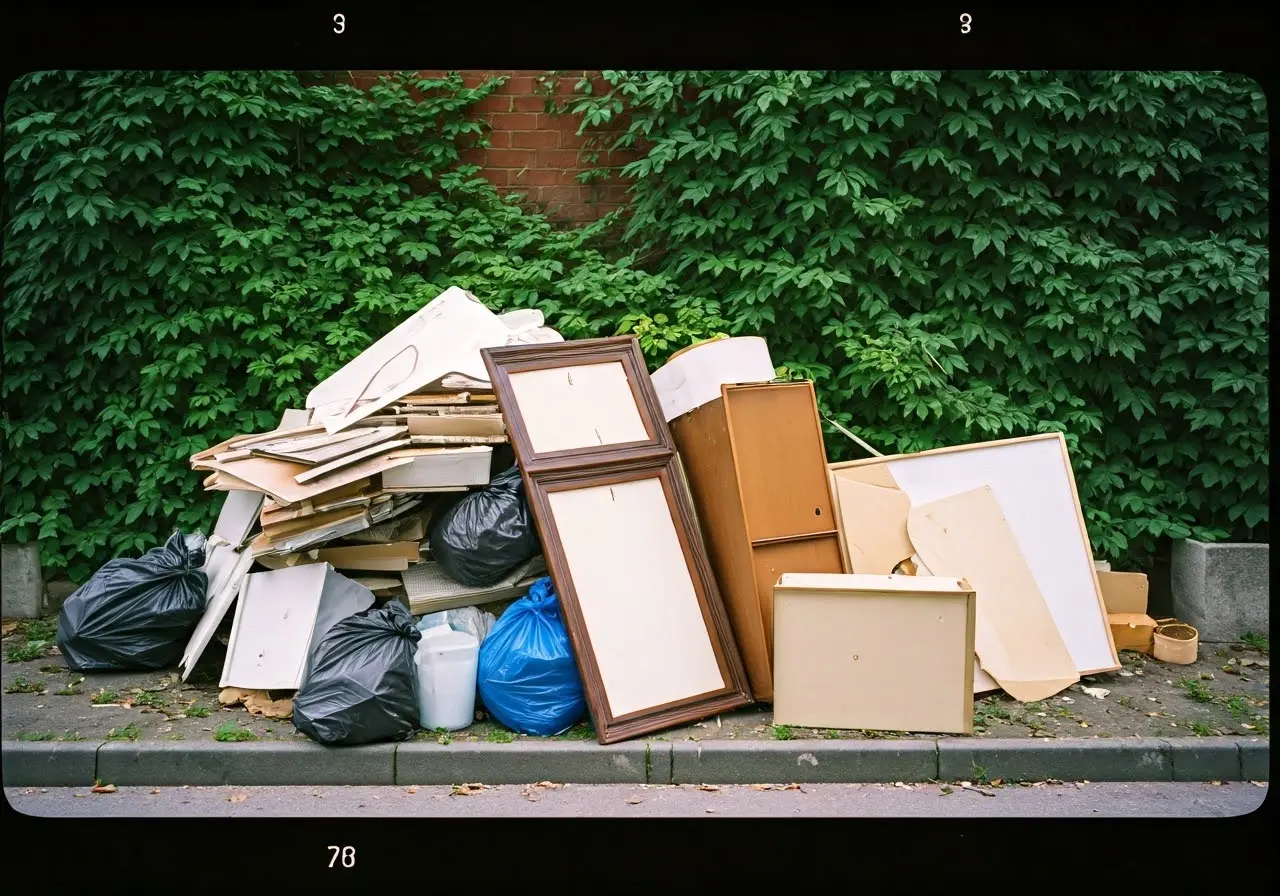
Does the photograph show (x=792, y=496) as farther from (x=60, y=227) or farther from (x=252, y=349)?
(x=60, y=227)

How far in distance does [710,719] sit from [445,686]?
49.1 inches

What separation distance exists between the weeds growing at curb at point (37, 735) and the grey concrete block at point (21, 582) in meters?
2.12

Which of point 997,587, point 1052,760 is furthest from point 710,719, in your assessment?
point 997,587

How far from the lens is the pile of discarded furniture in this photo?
4484mm

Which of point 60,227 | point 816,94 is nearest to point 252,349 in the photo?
point 60,227

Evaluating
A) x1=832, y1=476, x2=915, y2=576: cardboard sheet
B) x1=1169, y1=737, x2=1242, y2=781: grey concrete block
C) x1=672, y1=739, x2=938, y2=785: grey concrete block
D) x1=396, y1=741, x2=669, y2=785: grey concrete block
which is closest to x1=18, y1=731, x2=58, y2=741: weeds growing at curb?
x1=396, y1=741, x2=669, y2=785: grey concrete block

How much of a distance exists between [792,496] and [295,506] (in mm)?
2478

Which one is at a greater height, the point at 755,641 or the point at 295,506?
the point at 295,506

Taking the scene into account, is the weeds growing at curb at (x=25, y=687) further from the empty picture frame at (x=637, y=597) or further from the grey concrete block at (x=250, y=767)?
the empty picture frame at (x=637, y=597)

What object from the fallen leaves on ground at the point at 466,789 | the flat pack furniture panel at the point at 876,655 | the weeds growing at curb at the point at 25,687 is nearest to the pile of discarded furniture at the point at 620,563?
the flat pack furniture panel at the point at 876,655

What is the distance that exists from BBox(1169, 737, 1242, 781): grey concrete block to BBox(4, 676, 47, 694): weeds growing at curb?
544 centimetres

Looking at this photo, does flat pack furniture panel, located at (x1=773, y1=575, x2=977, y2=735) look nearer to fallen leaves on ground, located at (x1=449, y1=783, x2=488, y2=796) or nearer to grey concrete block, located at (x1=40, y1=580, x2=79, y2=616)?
fallen leaves on ground, located at (x1=449, y1=783, x2=488, y2=796)

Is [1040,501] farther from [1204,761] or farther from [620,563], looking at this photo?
[620,563]

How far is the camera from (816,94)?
20.1ft
